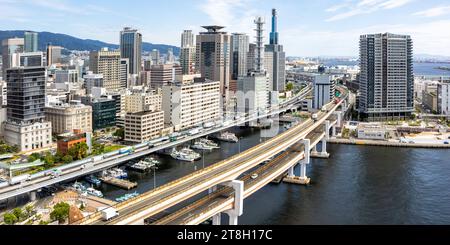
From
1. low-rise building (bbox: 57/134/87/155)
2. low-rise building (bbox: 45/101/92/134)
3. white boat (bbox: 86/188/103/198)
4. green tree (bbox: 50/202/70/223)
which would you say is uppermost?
low-rise building (bbox: 45/101/92/134)

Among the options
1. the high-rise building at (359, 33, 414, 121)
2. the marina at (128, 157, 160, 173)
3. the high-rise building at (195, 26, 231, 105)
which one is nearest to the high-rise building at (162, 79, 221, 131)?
the marina at (128, 157, 160, 173)

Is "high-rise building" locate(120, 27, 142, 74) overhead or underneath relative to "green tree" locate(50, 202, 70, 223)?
overhead

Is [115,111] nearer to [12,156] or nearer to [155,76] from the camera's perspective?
[12,156]

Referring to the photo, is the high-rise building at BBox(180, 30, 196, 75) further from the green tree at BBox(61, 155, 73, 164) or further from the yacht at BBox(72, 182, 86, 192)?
the yacht at BBox(72, 182, 86, 192)

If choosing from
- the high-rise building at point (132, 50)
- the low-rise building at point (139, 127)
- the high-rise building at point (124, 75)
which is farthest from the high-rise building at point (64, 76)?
the low-rise building at point (139, 127)

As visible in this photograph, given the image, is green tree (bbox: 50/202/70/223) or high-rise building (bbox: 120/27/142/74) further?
high-rise building (bbox: 120/27/142/74)

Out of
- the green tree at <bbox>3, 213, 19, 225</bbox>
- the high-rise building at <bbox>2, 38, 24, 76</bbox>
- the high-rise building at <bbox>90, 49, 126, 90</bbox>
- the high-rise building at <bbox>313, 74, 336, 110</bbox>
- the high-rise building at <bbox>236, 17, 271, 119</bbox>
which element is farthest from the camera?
the high-rise building at <bbox>90, 49, 126, 90</bbox>
